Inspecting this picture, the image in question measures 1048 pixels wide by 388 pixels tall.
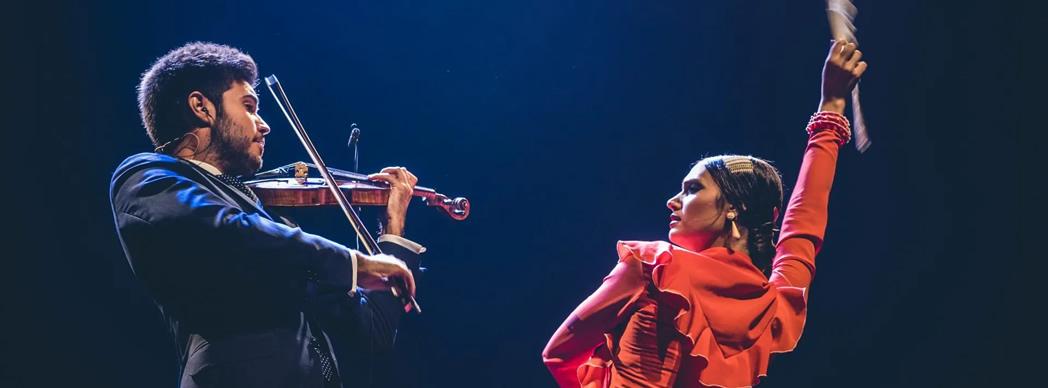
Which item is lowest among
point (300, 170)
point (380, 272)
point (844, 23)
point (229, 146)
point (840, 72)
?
point (380, 272)

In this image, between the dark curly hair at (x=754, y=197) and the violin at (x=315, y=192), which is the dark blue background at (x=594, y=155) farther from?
the dark curly hair at (x=754, y=197)

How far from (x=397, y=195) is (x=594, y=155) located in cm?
151

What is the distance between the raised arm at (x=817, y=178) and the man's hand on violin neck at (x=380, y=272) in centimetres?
97

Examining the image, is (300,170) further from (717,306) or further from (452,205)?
(717,306)

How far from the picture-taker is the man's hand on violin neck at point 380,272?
1354mm

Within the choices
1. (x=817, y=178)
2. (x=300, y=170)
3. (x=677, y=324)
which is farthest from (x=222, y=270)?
(x=817, y=178)

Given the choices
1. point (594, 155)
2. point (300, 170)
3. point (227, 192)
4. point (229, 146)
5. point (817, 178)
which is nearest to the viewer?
point (227, 192)

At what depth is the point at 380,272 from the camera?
4.47 ft

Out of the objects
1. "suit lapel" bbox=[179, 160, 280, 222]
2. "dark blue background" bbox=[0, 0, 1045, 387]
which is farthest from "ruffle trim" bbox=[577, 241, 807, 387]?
"dark blue background" bbox=[0, 0, 1045, 387]

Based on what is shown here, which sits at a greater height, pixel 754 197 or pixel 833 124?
pixel 833 124

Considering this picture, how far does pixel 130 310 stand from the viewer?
268 cm

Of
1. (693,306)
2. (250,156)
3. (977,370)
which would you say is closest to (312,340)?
(250,156)

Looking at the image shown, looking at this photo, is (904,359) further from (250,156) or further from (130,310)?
(130,310)

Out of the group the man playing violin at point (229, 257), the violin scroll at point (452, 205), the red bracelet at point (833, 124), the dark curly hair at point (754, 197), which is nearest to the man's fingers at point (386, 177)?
the man playing violin at point (229, 257)
